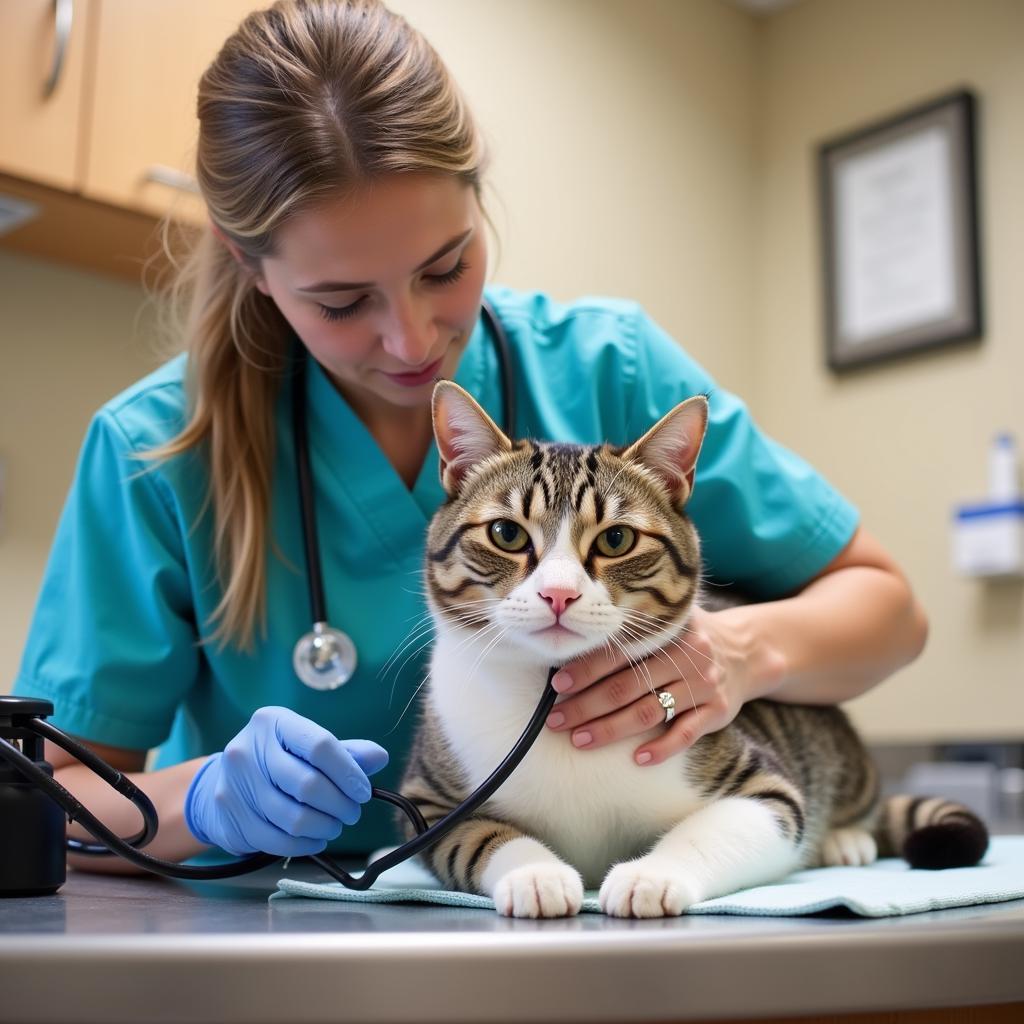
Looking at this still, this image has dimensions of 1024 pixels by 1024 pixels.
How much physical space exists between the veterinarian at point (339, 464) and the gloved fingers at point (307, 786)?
11 centimetres

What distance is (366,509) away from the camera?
1.25 metres

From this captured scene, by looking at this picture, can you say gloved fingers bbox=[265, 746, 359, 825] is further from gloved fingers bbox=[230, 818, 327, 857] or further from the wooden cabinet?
the wooden cabinet

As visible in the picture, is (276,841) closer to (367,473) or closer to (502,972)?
(502,972)

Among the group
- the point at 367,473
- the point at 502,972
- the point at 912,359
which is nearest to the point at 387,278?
the point at 367,473

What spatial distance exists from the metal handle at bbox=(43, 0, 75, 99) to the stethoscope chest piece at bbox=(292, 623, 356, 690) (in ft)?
3.17

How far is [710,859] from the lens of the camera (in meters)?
0.81

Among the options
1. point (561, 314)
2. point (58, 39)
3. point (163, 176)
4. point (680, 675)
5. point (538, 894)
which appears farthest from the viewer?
point (163, 176)

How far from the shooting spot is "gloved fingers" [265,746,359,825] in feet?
2.56

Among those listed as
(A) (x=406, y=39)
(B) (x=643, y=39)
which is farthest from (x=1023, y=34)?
(A) (x=406, y=39)

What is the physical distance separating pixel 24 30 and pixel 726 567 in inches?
48.5

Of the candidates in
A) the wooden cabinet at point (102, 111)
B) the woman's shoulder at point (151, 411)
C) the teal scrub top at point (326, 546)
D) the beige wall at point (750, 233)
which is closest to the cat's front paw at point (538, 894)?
the teal scrub top at point (326, 546)

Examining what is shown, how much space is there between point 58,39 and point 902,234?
1907 mm

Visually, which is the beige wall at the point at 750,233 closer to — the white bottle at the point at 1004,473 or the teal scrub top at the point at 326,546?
the white bottle at the point at 1004,473

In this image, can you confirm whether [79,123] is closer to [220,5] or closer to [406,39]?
[220,5]
